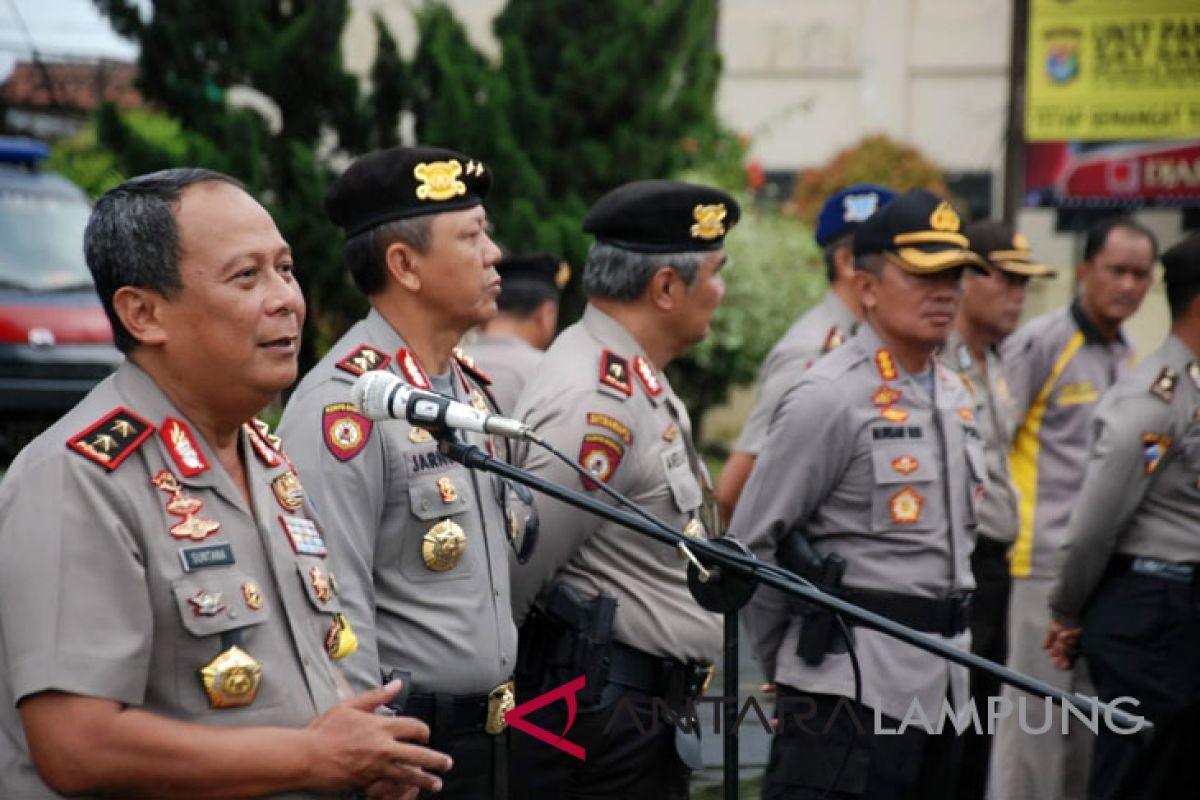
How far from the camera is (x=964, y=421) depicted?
15.8 feet

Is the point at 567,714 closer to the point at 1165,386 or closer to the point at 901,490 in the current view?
the point at 901,490

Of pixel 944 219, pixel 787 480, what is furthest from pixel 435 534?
pixel 944 219

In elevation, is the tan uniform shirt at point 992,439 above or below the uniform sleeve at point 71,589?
below

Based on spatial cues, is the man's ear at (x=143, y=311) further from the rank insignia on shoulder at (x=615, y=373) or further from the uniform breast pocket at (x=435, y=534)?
the rank insignia on shoulder at (x=615, y=373)

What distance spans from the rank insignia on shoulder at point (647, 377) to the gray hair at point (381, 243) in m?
0.84

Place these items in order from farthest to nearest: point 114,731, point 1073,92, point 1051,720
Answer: point 1073,92 → point 1051,720 → point 114,731

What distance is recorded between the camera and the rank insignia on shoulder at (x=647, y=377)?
442 cm

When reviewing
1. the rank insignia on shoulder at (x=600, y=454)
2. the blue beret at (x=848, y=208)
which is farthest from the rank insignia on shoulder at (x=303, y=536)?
the blue beret at (x=848, y=208)

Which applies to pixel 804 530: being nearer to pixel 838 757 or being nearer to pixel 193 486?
pixel 838 757

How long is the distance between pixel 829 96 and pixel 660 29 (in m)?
12.4

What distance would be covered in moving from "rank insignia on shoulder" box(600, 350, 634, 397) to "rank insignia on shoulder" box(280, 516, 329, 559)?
155 centimetres

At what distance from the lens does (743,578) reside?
296 cm

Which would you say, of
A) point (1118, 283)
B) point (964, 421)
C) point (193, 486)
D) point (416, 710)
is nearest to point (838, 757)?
point (964, 421)

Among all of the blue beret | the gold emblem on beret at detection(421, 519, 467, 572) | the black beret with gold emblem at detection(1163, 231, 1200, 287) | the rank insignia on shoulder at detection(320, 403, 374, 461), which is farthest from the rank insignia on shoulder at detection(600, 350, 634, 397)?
the blue beret
